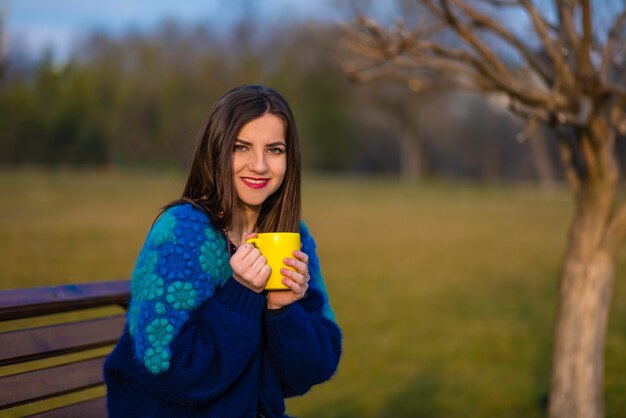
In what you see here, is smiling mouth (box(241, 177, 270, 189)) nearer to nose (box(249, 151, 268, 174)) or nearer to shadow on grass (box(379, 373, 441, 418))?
nose (box(249, 151, 268, 174))

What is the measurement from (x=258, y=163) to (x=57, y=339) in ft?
3.26

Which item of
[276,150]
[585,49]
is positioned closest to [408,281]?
[585,49]

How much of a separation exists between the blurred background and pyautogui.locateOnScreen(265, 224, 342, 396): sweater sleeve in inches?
26.6

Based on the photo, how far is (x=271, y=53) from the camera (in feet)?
159

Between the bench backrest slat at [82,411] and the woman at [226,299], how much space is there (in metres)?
0.48

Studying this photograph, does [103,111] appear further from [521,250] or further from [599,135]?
[599,135]

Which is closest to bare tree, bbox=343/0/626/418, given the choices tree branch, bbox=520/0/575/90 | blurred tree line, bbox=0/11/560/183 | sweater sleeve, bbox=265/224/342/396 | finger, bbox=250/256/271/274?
tree branch, bbox=520/0/575/90

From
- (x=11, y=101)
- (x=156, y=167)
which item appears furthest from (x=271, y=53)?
(x=11, y=101)

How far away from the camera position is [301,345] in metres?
2.26

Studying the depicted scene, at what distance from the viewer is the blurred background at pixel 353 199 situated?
687cm

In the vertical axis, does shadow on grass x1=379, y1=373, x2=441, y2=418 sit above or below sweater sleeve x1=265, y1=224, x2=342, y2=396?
below

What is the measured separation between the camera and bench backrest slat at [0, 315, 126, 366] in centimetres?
244

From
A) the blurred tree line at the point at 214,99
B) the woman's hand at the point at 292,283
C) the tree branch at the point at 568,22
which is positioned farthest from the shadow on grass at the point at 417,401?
the blurred tree line at the point at 214,99

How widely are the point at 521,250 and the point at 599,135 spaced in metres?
12.5
